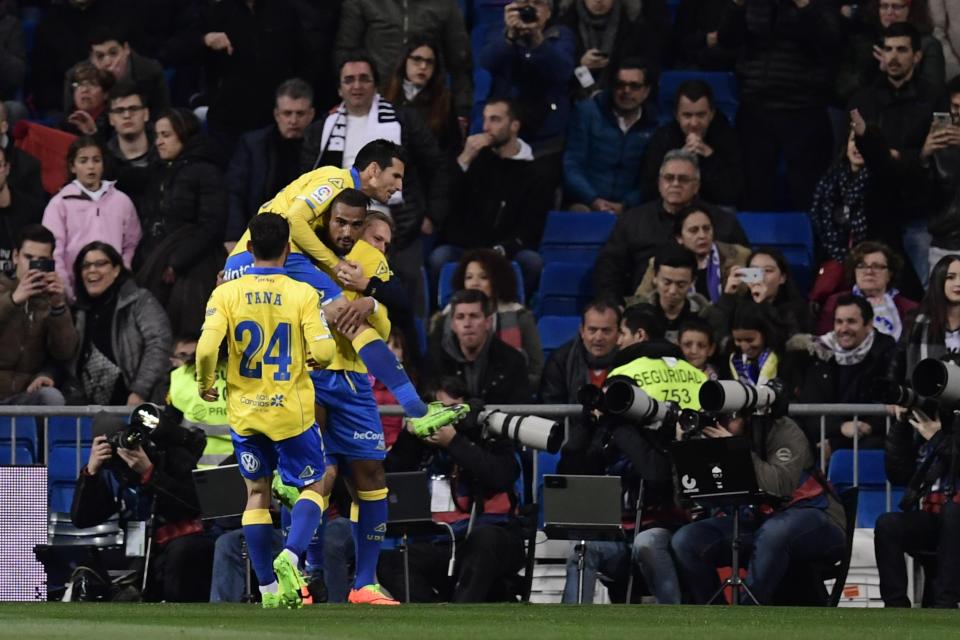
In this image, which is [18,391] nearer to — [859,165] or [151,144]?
[151,144]

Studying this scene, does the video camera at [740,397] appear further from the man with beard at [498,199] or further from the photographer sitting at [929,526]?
the man with beard at [498,199]

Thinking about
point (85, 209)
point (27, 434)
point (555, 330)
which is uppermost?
point (85, 209)

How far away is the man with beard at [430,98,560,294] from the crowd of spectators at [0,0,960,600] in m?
0.02

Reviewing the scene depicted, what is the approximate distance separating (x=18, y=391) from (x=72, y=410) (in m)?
1.55

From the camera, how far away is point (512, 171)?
16062 millimetres

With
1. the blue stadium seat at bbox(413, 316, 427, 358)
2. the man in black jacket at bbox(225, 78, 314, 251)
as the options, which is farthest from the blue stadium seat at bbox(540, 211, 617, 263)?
the man in black jacket at bbox(225, 78, 314, 251)

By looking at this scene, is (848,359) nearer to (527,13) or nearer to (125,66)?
(527,13)

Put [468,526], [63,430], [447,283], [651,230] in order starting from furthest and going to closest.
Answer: [447,283], [651,230], [63,430], [468,526]

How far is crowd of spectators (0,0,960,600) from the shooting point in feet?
46.1

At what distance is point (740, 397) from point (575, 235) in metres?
4.78

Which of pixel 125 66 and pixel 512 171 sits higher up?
pixel 125 66

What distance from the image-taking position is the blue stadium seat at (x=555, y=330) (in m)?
15.6

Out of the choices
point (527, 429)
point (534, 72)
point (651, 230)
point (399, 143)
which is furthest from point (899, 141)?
point (527, 429)

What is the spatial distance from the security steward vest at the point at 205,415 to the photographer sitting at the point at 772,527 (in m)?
3.10
